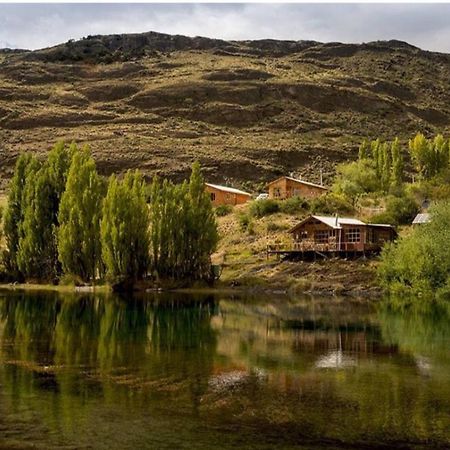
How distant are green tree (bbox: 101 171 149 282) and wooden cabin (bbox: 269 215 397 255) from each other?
13.2 metres

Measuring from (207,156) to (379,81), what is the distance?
66339 mm

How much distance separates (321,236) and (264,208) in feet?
36.1

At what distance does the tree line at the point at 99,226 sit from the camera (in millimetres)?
58594

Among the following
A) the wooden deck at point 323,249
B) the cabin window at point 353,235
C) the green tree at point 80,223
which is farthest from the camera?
the cabin window at point 353,235

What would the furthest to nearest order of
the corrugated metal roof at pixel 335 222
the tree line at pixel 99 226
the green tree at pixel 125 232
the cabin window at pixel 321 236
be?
the cabin window at pixel 321 236
the corrugated metal roof at pixel 335 222
the tree line at pixel 99 226
the green tree at pixel 125 232

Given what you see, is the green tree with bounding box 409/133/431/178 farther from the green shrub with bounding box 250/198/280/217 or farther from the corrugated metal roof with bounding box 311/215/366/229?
the corrugated metal roof with bounding box 311/215/366/229

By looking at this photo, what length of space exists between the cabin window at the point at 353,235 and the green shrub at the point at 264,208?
12.2 metres

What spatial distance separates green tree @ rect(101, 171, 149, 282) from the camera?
57.8 meters

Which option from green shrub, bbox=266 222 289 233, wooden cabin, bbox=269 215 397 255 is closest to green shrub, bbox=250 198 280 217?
green shrub, bbox=266 222 289 233

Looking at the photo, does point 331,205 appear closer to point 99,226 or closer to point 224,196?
point 224,196

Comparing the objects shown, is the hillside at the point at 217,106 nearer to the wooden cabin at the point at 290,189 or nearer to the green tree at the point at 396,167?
the green tree at the point at 396,167

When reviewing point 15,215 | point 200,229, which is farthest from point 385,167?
point 15,215

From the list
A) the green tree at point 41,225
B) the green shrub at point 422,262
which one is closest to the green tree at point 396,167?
the green shrub at point 422,262

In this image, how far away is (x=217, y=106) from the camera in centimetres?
14188
